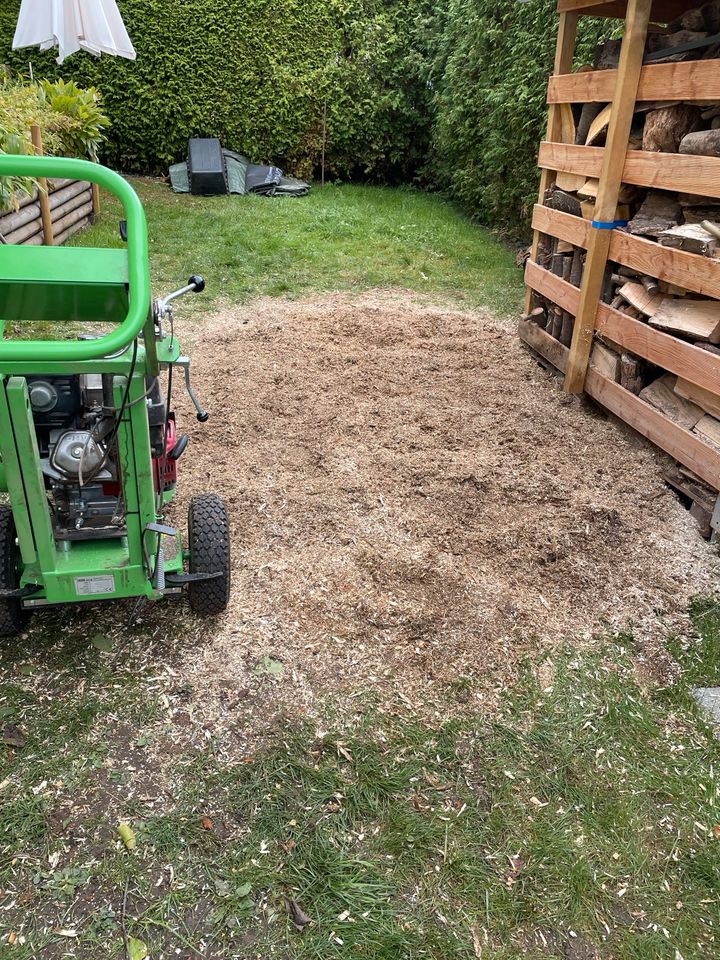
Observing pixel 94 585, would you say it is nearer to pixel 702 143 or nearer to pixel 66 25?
pixel 702 143

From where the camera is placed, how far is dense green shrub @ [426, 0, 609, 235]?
7.71 meters

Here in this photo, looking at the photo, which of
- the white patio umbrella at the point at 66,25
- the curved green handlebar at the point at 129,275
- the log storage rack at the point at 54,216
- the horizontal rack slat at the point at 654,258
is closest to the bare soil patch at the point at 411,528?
the horizontal rack slat at the point at 654,258

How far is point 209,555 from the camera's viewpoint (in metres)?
2.74

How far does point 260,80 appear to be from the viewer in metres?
11.8

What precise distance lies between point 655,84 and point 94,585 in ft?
12.7

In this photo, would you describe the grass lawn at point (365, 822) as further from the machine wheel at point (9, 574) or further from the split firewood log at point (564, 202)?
the split firewood log at point (564, 202)

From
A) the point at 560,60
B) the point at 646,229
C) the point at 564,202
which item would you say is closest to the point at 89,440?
the point at 646,229

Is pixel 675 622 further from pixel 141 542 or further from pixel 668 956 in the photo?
pixel 141 542

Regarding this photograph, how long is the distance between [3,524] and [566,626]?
2157 mm

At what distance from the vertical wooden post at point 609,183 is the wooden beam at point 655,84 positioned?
9 centimetres

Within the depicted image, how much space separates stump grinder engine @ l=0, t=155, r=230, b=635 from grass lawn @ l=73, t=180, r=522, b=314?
161 inches

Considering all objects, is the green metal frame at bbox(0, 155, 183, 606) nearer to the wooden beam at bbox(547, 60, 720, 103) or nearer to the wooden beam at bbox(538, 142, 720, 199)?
the wooden beam at bbox(538, 142, 720, 199)

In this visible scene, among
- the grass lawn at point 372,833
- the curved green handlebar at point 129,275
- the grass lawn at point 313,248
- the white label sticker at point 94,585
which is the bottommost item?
the grass lawn at point 372,833

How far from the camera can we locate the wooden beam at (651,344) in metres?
3.62
